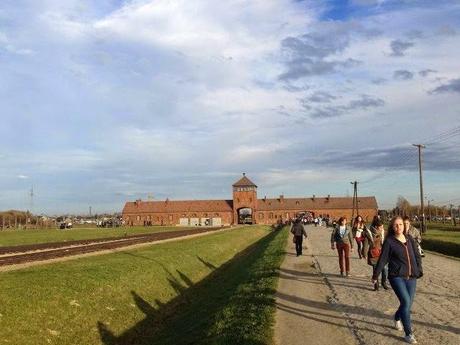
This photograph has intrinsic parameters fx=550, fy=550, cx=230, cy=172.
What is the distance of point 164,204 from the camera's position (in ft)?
413

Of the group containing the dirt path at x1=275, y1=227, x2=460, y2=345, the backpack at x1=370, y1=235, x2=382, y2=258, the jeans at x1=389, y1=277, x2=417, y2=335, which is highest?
the backpack at x1=370, y1=235, x2=382, y2=258

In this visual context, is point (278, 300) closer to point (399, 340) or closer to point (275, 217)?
point (399, 340)

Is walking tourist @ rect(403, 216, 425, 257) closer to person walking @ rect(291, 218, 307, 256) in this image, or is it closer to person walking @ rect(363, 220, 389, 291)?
person walking @ rect(363, 220, 389, 291)

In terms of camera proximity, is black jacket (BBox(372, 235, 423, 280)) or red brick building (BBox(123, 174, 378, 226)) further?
red brick building (BBox(123, 174, 378, 226))

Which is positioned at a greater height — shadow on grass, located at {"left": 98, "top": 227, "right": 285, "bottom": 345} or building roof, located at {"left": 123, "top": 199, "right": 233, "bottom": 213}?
building roof, located at {"left": 123, "top": 199, "right": 233, "bottom": 213}

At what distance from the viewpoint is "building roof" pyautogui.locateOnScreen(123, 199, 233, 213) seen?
119812 mm

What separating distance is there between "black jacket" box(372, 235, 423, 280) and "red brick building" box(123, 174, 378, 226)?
109 meters

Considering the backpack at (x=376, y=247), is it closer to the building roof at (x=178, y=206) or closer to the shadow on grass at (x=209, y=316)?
the shadow on grass at (x=209, y=316)

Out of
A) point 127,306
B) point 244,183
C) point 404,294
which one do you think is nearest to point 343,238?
point 127,306

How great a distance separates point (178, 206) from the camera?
12431 centimetres

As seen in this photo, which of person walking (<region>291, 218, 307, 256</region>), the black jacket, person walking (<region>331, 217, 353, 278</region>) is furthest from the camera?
person walking (<region>291, 218, 307, 256</region>)

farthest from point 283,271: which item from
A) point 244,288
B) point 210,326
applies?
point 210,326

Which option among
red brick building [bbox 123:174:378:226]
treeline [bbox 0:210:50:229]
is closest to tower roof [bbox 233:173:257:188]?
red brick building [bbox 123:174:378:226]

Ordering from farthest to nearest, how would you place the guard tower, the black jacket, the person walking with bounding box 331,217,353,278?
the guard tower, the person walking with bounding box 331,217,353,278, the black jacket
